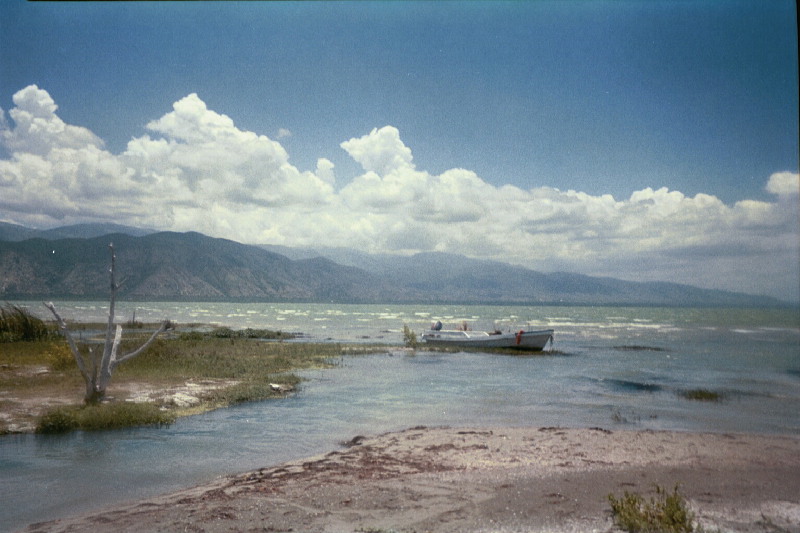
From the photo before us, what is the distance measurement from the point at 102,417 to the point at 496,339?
39.4m

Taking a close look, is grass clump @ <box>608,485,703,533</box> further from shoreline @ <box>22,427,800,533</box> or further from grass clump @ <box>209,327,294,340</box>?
grass clump @ <box>209,327,294,340</box>

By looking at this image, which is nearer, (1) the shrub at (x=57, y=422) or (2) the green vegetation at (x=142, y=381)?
(1) the shrub at (x=57, y=422)

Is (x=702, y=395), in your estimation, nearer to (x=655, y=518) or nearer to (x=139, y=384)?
(x=655, y=518)

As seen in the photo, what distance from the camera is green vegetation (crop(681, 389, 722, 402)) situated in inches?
1030

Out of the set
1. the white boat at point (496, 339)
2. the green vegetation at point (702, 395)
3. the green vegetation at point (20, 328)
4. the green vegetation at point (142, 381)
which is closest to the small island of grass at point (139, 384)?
the green vegetation at point (142, 381)

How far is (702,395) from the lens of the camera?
26.8 m

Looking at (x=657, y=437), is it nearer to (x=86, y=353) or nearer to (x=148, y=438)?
(x=148, y=438)

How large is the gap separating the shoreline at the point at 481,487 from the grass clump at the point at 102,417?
7054 millimetres

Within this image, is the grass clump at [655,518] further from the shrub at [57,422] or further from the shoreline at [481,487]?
the shrub at [57,422]

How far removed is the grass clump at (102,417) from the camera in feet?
53.6

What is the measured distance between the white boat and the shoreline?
33408mm

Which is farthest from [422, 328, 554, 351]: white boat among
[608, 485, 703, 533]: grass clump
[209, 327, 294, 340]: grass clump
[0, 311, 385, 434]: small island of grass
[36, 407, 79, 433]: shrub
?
[608, 485, 703, 533]: grass clump

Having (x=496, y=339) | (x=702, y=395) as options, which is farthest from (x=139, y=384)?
(x=496, y=339)

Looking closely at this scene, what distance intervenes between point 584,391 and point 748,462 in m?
14.1
